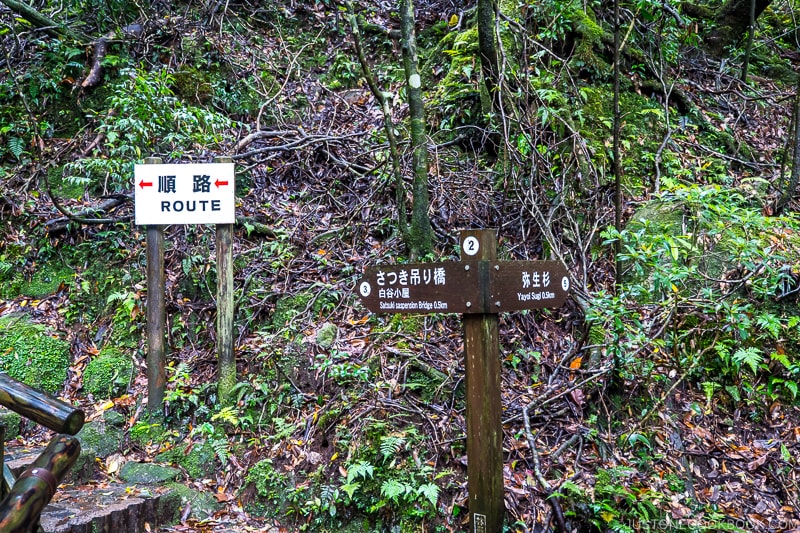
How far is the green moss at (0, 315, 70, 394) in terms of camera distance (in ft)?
20.1

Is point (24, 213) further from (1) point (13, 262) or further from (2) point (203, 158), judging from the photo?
(2) point (203, 158)

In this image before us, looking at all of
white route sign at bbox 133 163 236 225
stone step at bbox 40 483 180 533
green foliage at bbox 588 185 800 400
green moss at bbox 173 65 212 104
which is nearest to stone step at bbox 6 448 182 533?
stone step at bbox 40 483 180 533

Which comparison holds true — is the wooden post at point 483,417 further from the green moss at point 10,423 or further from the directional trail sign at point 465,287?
the green moss at point 10,423

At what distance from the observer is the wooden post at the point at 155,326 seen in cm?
582

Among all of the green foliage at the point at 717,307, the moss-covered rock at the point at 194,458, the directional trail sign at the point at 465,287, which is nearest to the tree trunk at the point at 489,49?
the green foliage at the point at 717,307

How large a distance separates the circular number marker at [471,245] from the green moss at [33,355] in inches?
198

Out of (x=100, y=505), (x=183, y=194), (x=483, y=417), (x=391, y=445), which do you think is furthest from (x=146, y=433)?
(x=483, y=417)

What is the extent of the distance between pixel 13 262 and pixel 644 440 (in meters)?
7.42

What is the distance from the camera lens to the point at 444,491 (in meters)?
4.52

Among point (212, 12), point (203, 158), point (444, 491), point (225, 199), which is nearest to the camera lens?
point (444, 491)

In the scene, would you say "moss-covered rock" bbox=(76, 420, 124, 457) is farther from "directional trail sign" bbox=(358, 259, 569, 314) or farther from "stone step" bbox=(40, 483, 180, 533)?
"directional trail sign" bbox=(358, 259, 569, 314)

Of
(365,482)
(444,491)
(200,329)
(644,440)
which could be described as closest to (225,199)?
(200,329)

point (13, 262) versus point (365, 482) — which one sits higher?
point (13, 262)

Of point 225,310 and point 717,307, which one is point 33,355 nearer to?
point 225,310
